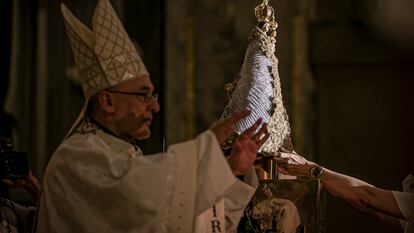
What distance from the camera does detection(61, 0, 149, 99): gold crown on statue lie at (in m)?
2.71

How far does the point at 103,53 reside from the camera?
2705 millimetres

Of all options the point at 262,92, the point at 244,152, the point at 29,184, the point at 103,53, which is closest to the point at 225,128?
the point at 244,152

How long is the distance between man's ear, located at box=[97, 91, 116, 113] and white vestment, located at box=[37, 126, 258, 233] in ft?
0.35

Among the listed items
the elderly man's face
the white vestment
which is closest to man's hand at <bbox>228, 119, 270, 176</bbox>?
the white vestment

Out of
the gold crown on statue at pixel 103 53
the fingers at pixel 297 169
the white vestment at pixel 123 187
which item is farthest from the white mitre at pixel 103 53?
the fingers at pixel 297 169

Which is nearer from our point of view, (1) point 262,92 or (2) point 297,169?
(1) point 262,92

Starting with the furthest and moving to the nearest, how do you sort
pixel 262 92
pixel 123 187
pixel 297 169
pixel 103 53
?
1. pixel 297 169
2. pixel 262 92
3. pixel 103 53
4. pixel 123 187

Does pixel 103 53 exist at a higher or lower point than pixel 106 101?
higher

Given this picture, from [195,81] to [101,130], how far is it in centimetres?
223

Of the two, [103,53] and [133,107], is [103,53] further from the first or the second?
[133,107]

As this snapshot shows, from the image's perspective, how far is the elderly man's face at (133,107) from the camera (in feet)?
8.93

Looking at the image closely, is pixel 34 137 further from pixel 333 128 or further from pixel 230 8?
pixel 333 128

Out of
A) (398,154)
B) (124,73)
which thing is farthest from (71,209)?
(398,154)

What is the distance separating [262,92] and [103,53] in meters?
0.66
